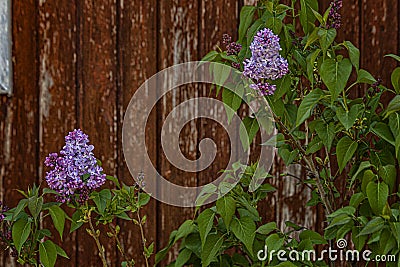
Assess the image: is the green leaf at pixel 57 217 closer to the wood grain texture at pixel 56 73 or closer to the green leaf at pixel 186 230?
the green leaf at pixel 186 230

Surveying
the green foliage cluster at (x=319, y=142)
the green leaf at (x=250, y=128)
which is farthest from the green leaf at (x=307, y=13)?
the green leaf at (x=250, y=128)

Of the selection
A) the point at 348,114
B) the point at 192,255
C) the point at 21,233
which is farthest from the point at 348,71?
the point at 21,233

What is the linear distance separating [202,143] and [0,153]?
55 cm

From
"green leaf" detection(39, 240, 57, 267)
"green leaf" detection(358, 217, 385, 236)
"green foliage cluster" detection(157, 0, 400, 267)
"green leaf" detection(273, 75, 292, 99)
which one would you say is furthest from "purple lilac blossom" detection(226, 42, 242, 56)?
"green leaf" detection(39, 240, 57, 267)

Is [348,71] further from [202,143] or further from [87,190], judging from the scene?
[202,143]

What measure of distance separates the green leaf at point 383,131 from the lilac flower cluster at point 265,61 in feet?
0.71

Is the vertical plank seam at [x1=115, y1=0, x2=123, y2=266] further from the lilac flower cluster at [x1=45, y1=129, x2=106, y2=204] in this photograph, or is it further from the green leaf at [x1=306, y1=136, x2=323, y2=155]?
the green leaf at [x1=306, y1=136, x2=323, y2=155]

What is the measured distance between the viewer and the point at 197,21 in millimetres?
1966

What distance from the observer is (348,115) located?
1351mm

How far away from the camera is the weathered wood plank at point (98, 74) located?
1.96 meters

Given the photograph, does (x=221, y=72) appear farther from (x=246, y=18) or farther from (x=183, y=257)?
(x=183, y=257)

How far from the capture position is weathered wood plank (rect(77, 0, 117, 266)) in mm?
1958

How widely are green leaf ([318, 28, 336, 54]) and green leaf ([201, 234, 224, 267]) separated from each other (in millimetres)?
453

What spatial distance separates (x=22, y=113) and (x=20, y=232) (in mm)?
620
